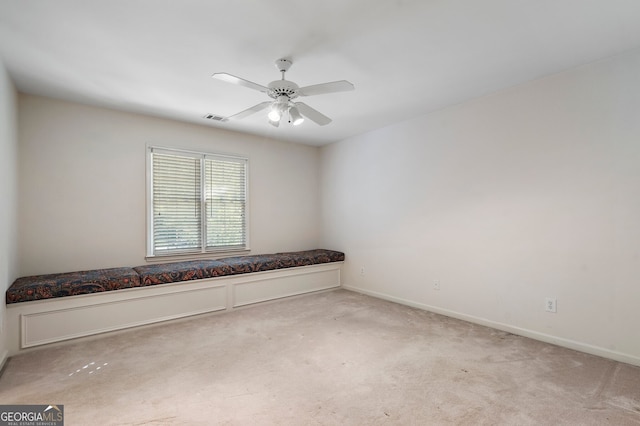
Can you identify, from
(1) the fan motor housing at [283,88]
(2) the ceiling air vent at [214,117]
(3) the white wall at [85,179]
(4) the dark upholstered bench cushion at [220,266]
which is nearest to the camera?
(1) the fan motor housing at [283,88]

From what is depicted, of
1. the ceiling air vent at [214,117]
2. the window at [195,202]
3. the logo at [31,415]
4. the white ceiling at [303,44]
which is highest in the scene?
the ceiling air vent at [214,117]

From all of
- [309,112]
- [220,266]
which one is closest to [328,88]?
[309,112]

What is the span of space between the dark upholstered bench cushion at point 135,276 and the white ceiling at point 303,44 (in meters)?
1.93

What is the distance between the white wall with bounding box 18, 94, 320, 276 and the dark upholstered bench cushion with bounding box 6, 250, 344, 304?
0.28m

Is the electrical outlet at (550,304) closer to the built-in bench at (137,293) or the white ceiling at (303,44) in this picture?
the white ceiling at (303,44)

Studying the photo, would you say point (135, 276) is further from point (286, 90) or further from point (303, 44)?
point (303, 44)

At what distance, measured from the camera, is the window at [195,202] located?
4.01m

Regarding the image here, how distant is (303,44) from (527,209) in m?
2.63

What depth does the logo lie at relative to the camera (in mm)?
1812

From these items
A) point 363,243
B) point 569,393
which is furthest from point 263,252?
point 569,393

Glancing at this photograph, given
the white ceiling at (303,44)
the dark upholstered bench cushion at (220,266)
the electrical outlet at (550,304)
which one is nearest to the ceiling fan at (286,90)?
the white ceiling at (303,44)

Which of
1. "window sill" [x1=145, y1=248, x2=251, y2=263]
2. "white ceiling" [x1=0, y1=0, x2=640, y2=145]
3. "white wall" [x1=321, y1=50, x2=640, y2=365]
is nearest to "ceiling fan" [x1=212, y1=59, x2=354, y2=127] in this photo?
"white ceiling" [x1=0, y1=0, x2=640, y2=145]

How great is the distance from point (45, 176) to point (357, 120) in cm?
372

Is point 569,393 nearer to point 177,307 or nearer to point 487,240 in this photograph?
point 487,240
